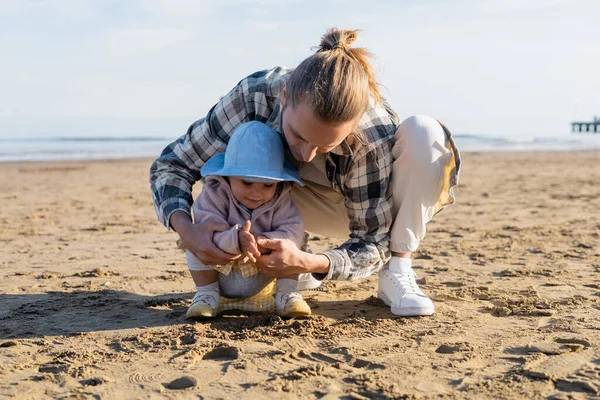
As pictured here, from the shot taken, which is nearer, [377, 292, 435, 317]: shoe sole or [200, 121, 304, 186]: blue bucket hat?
[200, 121, 304, 186]: blue bucket hat

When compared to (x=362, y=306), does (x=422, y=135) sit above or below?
above

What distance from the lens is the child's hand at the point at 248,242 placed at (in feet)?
9.20

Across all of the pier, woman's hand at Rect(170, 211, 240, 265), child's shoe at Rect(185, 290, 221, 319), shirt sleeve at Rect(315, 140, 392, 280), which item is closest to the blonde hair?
shirt sleeve at Rect(315, 140, 392, 280)

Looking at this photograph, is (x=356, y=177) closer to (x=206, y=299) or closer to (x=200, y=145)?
(x=200, y=145)

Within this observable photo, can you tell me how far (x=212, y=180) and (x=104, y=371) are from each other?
100 cm

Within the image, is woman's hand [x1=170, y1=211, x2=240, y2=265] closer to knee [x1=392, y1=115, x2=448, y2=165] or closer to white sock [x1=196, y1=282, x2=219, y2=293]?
white sock [x1=196, y1=282, x2=219, y2=293]

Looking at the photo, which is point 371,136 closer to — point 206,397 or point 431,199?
point 431,199

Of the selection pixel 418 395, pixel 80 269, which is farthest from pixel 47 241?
pixel 418 395

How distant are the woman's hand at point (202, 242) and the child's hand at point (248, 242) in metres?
0.08

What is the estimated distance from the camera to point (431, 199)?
3340mm

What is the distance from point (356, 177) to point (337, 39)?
25.5 inches

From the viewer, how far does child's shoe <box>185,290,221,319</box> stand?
3069mm

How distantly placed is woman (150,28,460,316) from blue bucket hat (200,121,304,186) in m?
0.08

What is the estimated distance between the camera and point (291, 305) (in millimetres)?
3084
